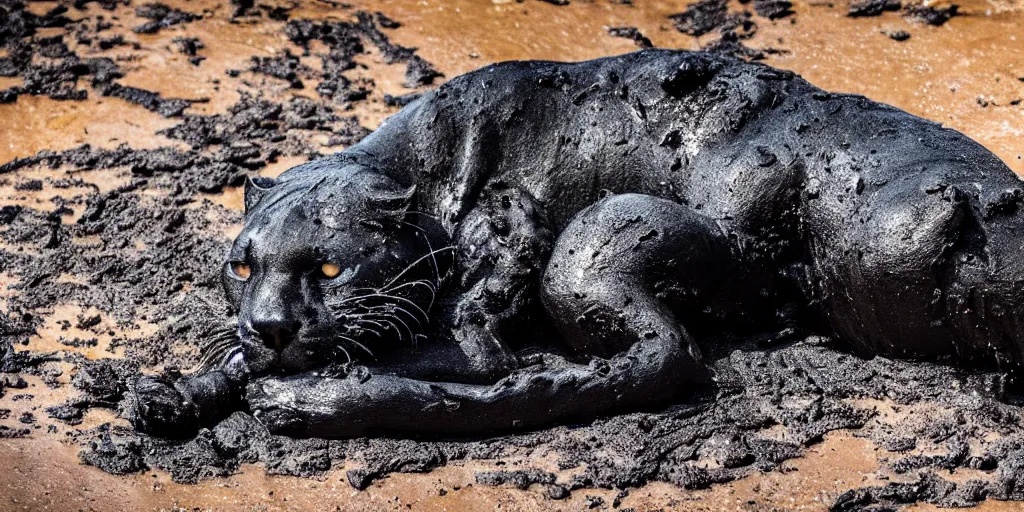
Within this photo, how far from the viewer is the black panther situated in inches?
233

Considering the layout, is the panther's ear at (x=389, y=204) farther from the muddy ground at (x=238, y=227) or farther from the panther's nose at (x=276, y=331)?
the muddy ground at (x=238, y=227)

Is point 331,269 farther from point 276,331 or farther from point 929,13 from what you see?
point 929,13

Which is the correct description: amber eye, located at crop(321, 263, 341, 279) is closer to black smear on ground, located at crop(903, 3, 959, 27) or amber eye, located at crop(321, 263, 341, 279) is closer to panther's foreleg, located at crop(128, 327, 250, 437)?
panther's foreleg, located at crop(128, 327, 250, 437)

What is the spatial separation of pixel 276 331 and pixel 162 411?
595 millimetres

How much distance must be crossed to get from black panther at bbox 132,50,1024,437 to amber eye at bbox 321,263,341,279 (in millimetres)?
16

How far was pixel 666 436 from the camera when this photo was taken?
587cm

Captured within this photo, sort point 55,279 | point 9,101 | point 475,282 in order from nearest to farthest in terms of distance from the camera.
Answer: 1. point 475,282
2. point 55,279
3. point 9,101

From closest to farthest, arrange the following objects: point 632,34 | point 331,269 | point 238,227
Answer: point 331,269 → point 238,227 → point 632,34

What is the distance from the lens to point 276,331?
19.4ft

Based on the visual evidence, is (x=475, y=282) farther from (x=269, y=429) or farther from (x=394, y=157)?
(x=269, y=429)

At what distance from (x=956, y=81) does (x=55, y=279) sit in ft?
18.8

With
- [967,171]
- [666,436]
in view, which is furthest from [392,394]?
[967,171]

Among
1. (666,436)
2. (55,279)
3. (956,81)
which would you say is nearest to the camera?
(666,436)

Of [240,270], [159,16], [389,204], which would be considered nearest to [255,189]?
[240,270]
